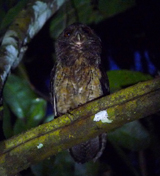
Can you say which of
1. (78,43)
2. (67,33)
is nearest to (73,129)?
(78,43)

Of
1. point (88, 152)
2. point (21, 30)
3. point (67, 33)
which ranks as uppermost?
point (21, 30)

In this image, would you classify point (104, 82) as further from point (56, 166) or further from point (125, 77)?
point (56, 166)

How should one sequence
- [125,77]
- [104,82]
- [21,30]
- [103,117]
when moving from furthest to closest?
[104,82] < [125,77] < [21,30] < [103,117]

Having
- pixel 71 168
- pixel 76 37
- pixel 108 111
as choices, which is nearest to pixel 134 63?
pixel 76 37

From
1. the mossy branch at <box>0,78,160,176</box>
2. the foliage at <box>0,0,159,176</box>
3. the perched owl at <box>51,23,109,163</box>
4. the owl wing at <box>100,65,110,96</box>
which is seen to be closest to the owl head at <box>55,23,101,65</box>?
the perched owl at <box>51,23,109,163</box>

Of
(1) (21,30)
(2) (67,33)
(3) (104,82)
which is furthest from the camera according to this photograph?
(2) (67,33)

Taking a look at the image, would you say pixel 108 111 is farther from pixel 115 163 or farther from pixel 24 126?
pixel 115 163

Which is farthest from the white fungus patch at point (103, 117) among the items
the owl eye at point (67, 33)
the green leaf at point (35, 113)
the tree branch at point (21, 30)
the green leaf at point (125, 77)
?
the owl eye at point (67, 33)
